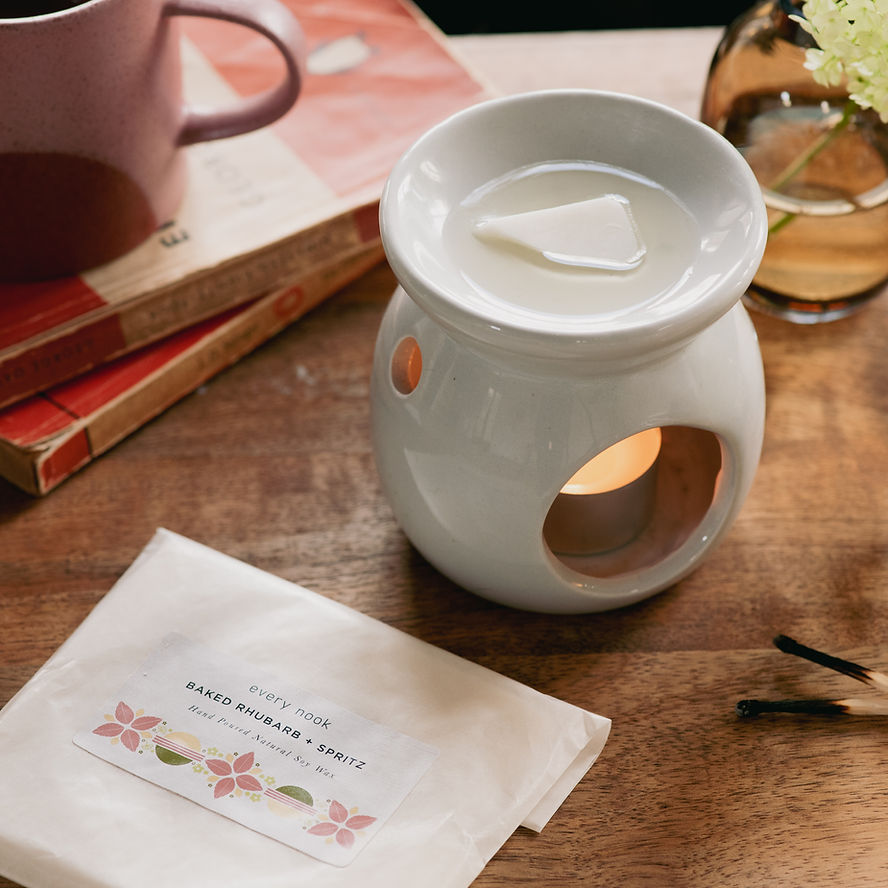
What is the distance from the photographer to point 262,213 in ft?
2.59

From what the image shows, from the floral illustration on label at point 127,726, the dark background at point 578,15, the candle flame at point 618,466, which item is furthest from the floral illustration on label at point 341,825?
the dark background at point 578,15

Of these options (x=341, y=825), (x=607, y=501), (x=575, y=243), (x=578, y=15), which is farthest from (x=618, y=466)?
(x=578, y=15)

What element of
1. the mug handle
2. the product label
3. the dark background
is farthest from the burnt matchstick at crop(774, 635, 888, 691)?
the dark background

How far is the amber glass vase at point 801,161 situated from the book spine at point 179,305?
27 cm

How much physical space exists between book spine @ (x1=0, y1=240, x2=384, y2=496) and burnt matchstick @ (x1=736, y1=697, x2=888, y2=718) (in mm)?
421

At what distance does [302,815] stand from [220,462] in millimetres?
266

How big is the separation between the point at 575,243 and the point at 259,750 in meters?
0.31

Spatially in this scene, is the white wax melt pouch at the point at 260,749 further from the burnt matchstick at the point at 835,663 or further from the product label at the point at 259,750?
the burnt matchstick at the point at 835,663

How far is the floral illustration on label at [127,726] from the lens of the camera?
557 millimetres

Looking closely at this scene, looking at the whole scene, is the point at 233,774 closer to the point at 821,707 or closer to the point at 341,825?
the point at 341,825

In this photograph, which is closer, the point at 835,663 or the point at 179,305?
the point at 835,663

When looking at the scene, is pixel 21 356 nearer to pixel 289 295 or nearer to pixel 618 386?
pixel 289 295

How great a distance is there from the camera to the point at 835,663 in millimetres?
601

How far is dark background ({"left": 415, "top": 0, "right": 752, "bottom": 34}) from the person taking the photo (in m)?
1.66
